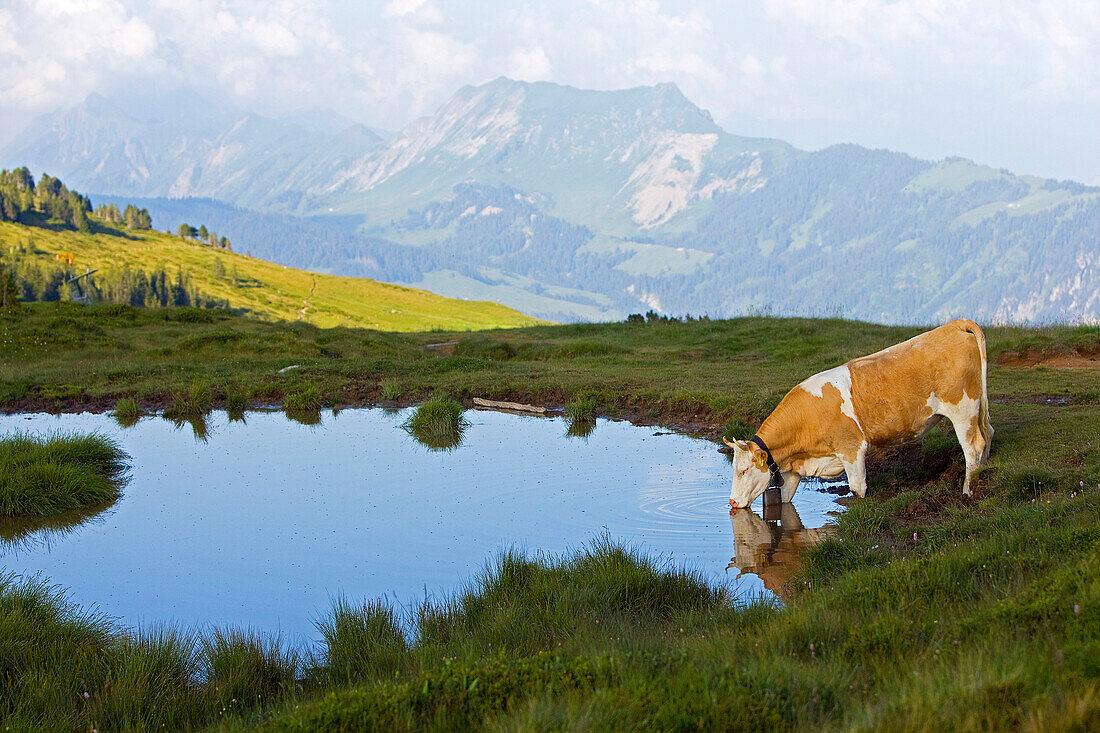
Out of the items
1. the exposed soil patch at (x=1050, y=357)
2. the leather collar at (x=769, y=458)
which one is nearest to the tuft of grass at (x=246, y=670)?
the leather collar at (x=769, y=458)

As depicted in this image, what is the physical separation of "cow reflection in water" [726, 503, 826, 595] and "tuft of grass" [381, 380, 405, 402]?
1315 cm

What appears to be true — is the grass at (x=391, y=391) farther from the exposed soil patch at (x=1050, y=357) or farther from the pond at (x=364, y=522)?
the exposed soil patch at (x=1050, y=357)

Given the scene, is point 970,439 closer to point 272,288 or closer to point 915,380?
point 915,380

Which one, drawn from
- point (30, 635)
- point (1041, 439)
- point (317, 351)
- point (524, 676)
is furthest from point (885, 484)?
point (317, 351)

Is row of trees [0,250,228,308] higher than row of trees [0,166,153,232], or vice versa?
row of trees [0,166,153,232]

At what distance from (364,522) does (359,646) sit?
510cm

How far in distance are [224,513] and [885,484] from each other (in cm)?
971

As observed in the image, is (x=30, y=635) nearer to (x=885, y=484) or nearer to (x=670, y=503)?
(x=670, y=503)

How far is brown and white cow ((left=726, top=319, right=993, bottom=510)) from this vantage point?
39.6 feet

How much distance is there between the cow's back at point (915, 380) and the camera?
12.0 meters

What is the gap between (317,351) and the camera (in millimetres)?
33844

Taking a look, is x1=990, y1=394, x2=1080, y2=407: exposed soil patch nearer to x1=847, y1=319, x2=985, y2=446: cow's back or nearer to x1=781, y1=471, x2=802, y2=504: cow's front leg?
x1=847, y1=319, x2=985, y2=446: cow's back

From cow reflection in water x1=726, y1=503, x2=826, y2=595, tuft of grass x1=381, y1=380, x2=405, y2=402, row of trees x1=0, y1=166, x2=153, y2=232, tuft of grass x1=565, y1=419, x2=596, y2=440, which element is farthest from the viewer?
row of trees x1=0, y1=166, x2=153, y2=232

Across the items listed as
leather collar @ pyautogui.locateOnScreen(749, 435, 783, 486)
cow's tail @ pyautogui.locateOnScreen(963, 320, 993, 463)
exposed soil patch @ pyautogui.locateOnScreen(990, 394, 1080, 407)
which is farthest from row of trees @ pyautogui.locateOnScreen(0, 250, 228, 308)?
cow's tail @ pyautogui.locateOnScreen(963, 320, 993, 463)
